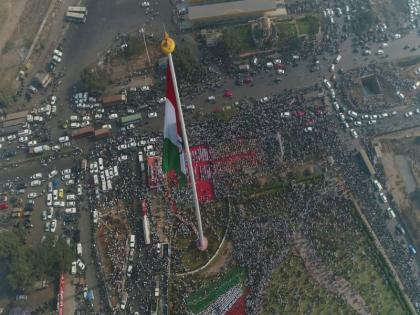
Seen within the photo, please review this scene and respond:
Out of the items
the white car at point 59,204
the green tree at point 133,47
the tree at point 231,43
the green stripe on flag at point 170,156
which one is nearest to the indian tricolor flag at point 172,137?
the green stripe on flag at point 170,156

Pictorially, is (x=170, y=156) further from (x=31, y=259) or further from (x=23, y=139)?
(x=23, y=139)

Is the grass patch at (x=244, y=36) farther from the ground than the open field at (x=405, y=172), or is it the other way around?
the grass patch at (x=244, y=36)

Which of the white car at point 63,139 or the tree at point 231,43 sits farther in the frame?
the tree at point 231,43

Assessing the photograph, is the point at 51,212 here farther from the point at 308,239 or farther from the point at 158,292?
the point at 308,239

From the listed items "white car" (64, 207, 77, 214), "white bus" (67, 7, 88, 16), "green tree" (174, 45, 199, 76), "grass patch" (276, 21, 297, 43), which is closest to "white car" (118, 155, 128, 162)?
"white car" (64, 207, 77, 214)

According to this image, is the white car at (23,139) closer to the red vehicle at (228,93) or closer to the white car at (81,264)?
the white car at (81,264)

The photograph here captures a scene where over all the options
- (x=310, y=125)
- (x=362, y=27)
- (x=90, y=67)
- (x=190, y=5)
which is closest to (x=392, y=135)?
(x=310, y=125)
